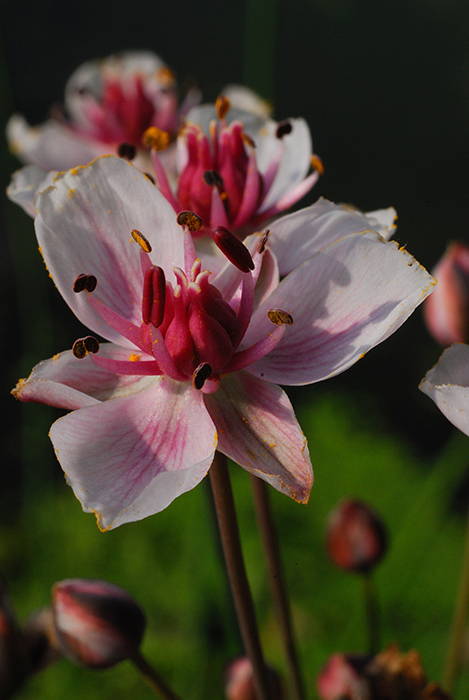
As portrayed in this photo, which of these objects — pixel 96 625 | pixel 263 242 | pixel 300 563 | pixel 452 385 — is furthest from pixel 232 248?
pixel 300 563

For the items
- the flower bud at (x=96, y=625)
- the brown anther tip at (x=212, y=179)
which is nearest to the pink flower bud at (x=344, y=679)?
the flower bud at (x=96, y=625)

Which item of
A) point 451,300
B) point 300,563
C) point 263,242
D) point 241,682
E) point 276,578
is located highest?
point 263,242

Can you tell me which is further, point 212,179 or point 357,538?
point 357,538

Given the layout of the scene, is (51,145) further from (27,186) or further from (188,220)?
(188,220)

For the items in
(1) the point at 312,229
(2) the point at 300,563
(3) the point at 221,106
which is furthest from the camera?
(2) the point at 300,563

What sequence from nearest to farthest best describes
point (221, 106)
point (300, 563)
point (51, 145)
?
point (221, 106), point (51, 145), point (300, 563)

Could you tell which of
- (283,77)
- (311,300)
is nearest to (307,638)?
(311,300)

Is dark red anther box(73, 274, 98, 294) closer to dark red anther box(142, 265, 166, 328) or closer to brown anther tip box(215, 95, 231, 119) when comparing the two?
dark red anther box(142, 265, 166, 328)

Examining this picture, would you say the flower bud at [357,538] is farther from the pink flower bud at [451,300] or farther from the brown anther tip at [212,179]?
the brown anther tip at [212,179]
